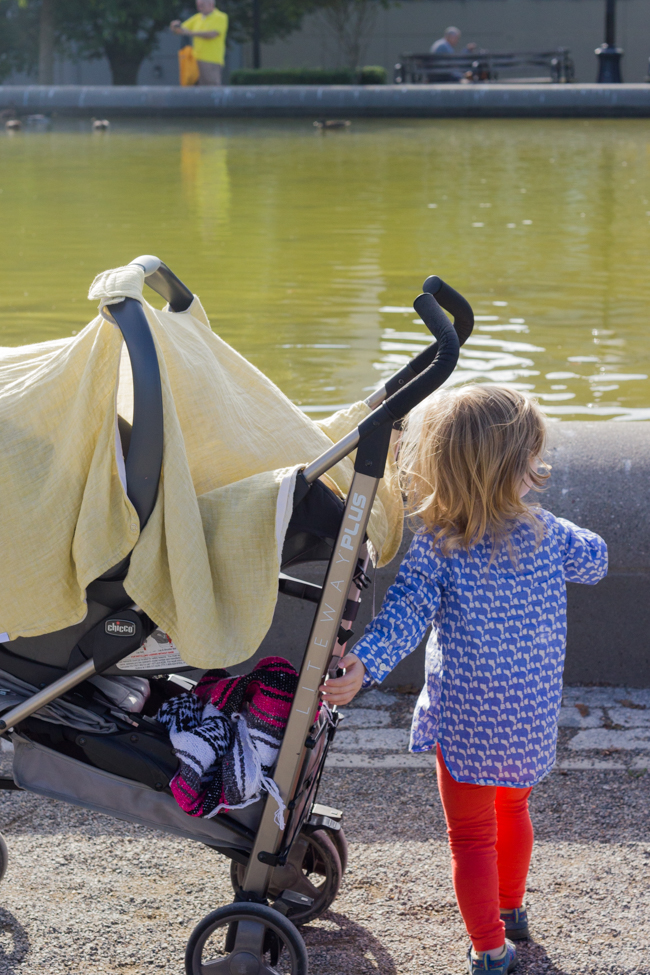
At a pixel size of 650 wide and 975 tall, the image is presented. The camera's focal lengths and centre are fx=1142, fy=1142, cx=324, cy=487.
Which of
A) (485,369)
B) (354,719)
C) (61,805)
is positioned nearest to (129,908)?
(61,805)

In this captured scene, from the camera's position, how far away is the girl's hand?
2.19 m

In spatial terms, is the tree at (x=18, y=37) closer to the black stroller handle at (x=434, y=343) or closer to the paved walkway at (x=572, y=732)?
the paved walkway at (x=572, y=732)

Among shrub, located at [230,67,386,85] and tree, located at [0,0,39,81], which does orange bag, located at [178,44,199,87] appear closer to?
shrub, located at [230,67,386,85]

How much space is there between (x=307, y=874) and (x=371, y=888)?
20 cm

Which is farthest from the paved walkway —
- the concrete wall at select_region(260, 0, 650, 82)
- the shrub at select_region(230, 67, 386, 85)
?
the concrete wall at select_region(260, 0, 650, 82)

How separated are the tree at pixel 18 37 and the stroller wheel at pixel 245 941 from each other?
33679 mm

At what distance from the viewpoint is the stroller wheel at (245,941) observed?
→ 224cm

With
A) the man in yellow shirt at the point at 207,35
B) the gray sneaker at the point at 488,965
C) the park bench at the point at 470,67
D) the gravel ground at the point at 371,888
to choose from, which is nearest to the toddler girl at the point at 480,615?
the gray sneaker at the point at 488,965

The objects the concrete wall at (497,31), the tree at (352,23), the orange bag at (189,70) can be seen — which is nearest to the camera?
the orange bag at (189,70)

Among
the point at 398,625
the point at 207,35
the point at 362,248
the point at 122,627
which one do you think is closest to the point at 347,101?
the point at 207,35

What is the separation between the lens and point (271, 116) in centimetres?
2181

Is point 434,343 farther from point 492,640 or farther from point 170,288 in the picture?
point 170,288

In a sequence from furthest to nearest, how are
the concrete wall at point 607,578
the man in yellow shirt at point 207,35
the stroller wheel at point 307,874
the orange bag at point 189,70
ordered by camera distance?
the orange bag at point 189,70
the man in yellow shirt at point 207,35
the concrete wall at point 607,578
the stroller wheel at point 307,874

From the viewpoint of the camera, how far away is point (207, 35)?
22203 millimetres
